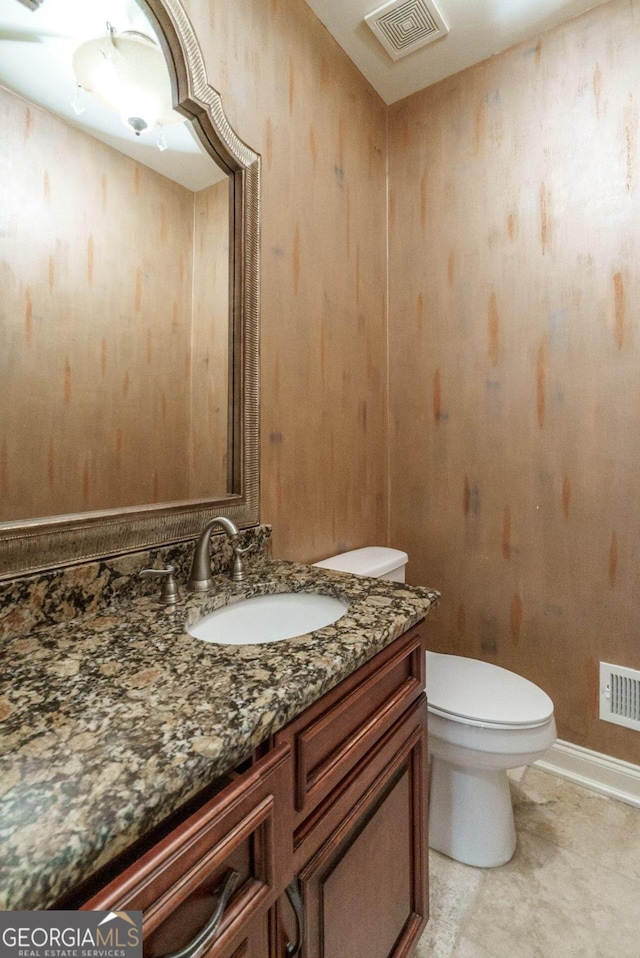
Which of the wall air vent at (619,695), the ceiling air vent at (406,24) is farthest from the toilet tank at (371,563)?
the ceiling air vent at (406,24)

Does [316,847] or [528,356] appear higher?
[528,356]

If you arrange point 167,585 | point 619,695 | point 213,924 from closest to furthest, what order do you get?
point 213,924 → point 167,585 → point 619,695

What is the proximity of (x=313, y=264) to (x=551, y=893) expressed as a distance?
1.99 meters

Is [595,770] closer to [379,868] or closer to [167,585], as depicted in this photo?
[379,868]

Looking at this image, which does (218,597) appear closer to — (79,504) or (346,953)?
(79,504)

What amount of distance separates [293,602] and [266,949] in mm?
606

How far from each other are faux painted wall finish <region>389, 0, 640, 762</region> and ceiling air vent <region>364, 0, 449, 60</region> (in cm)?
23

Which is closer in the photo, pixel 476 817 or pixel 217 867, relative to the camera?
pixel 217 867

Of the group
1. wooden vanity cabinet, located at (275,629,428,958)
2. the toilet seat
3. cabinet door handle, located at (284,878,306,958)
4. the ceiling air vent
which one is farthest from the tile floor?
the ceiling air vent

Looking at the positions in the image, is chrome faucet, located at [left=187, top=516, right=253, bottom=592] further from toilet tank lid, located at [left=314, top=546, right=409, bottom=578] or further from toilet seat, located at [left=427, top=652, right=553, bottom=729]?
toilet seat, located at [left=427, top=652, right=553, bottom=729]

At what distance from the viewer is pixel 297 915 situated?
66 cm

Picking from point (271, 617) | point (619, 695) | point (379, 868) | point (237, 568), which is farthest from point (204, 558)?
point (619, 695)

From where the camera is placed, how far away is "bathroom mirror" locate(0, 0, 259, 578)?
2.81ft

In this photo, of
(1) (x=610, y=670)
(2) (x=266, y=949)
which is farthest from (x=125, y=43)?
(1) (x=610, y=670)
